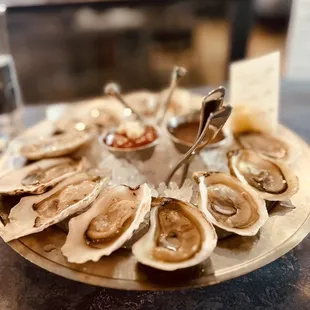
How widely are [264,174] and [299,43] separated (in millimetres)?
1642

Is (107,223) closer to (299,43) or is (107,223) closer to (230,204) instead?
(230,204)

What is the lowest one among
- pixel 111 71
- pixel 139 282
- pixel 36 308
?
pixel 111 71

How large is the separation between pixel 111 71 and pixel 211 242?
2.38 m

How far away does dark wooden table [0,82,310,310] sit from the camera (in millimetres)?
909

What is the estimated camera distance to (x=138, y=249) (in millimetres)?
855

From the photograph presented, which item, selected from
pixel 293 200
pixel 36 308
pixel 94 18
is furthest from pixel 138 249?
pixel 94 18

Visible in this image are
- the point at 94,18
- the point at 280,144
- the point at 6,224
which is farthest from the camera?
the point at 94,18

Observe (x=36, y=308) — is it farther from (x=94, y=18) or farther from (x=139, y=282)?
(x=94, y=18)

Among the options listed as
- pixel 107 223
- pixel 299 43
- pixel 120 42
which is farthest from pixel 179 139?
pixel 120 42

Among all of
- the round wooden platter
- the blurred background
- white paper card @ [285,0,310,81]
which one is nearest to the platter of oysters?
the round wooden platter

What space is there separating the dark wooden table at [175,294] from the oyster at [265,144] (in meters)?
0.35

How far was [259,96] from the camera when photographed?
1395mm

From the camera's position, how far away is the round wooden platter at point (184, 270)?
0.82 metres

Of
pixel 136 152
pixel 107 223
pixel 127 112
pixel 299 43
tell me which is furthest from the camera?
pixel 299 43
